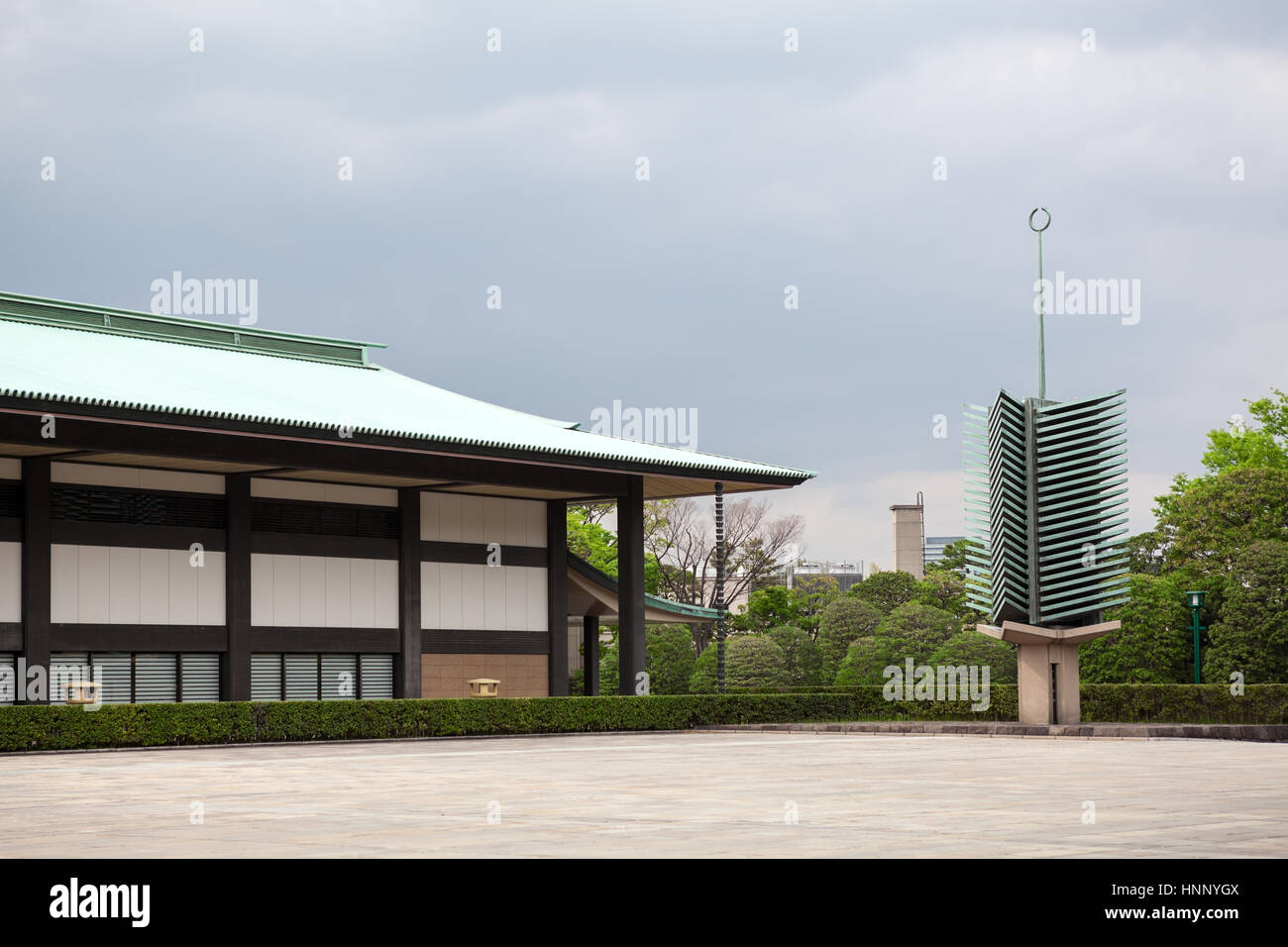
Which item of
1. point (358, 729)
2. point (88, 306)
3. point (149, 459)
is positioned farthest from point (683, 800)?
point (88, 306)

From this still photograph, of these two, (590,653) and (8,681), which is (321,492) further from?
(590,653)

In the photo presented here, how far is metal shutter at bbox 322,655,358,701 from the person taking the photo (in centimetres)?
3328

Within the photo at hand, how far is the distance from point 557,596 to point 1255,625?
1981 centimetres

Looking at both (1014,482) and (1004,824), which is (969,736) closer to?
(1014,482)

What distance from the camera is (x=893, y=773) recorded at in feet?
56.8

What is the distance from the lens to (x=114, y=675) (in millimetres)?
29891

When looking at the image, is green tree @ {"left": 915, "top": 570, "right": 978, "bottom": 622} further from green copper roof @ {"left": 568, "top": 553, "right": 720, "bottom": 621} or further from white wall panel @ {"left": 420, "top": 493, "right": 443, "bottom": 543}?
white wall panel @ {"left": 420, "top": 493, "right": 443, "bottom": 543}

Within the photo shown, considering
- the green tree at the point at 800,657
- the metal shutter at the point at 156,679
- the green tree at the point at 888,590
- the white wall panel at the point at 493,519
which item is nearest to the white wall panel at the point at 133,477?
the metal shutter at the point at 156,679

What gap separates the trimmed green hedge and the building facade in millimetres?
2206

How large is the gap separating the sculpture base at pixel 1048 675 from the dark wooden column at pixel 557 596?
1081 centimetres

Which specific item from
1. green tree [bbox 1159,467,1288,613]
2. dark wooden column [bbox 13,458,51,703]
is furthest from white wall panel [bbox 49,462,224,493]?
green tree [bbox 1159,467,1288,613]

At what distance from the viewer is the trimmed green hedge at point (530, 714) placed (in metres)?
25.8

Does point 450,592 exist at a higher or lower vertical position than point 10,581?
lower
